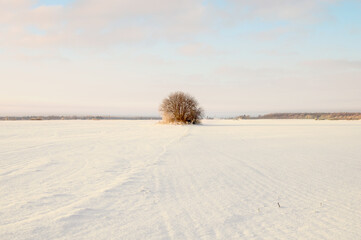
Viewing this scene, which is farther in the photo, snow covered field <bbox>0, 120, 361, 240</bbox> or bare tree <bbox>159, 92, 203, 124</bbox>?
bare tree <bbox>159, 92, 203, 124</bbox>

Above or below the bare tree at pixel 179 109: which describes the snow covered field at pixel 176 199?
below

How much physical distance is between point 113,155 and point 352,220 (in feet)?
18.1

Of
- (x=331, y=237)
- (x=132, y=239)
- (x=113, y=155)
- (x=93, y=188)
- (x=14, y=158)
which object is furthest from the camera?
(x=113, y=155)

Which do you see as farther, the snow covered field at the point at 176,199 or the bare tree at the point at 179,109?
the bare tree at the point at 179,109

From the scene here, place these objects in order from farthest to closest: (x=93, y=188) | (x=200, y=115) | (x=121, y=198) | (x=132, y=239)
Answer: (x=200, y=115), (x=93, y=188), (x=121, y=198), (x=132, y=239)

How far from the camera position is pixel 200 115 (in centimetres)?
2564

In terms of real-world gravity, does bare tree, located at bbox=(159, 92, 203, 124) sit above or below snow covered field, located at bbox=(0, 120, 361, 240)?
above

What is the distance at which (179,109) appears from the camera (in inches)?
973

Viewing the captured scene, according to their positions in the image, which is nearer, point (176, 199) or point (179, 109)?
point (176, 199)

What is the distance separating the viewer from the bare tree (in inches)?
972

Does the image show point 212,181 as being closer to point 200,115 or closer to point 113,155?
point 113,155

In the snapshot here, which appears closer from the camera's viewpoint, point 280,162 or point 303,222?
point 303,222

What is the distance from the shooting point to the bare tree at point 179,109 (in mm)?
24688

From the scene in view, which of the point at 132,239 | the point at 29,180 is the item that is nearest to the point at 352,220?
the point at 132,239
